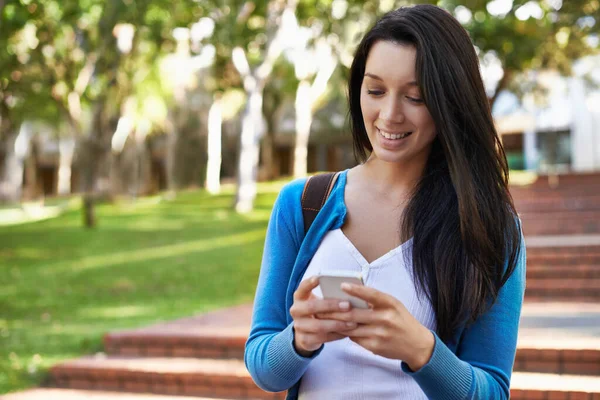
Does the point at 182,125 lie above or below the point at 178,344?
above

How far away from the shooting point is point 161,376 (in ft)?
24.2

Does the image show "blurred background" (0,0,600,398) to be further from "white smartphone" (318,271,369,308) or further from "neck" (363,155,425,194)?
"white smartphone" (318,271,369,308)

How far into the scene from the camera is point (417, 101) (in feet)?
6.15

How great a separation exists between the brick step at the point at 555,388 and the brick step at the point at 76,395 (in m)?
2.56

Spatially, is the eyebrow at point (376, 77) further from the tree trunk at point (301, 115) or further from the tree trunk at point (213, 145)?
the tree trunk at point (213, 145)

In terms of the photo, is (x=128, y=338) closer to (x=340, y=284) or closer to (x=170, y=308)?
(x=170, y=308)

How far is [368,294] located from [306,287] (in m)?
0.14

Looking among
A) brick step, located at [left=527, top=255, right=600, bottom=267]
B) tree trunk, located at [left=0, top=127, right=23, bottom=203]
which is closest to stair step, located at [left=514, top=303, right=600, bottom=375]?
brick step, located at [left=527, top=255, right=600, bottom=267]

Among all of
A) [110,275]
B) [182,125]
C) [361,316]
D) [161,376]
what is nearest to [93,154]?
[110,275]

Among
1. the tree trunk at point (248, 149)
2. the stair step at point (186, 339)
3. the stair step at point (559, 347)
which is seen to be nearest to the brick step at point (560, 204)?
the tree trunk at point (248, 149)

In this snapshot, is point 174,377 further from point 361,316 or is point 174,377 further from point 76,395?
point 361,316

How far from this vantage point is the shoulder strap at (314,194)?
6.66 ft

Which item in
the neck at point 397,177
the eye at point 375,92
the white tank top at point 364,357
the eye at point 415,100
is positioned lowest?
the white tank top at point 364,357

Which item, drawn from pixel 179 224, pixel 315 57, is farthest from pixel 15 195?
pixel 179 224
